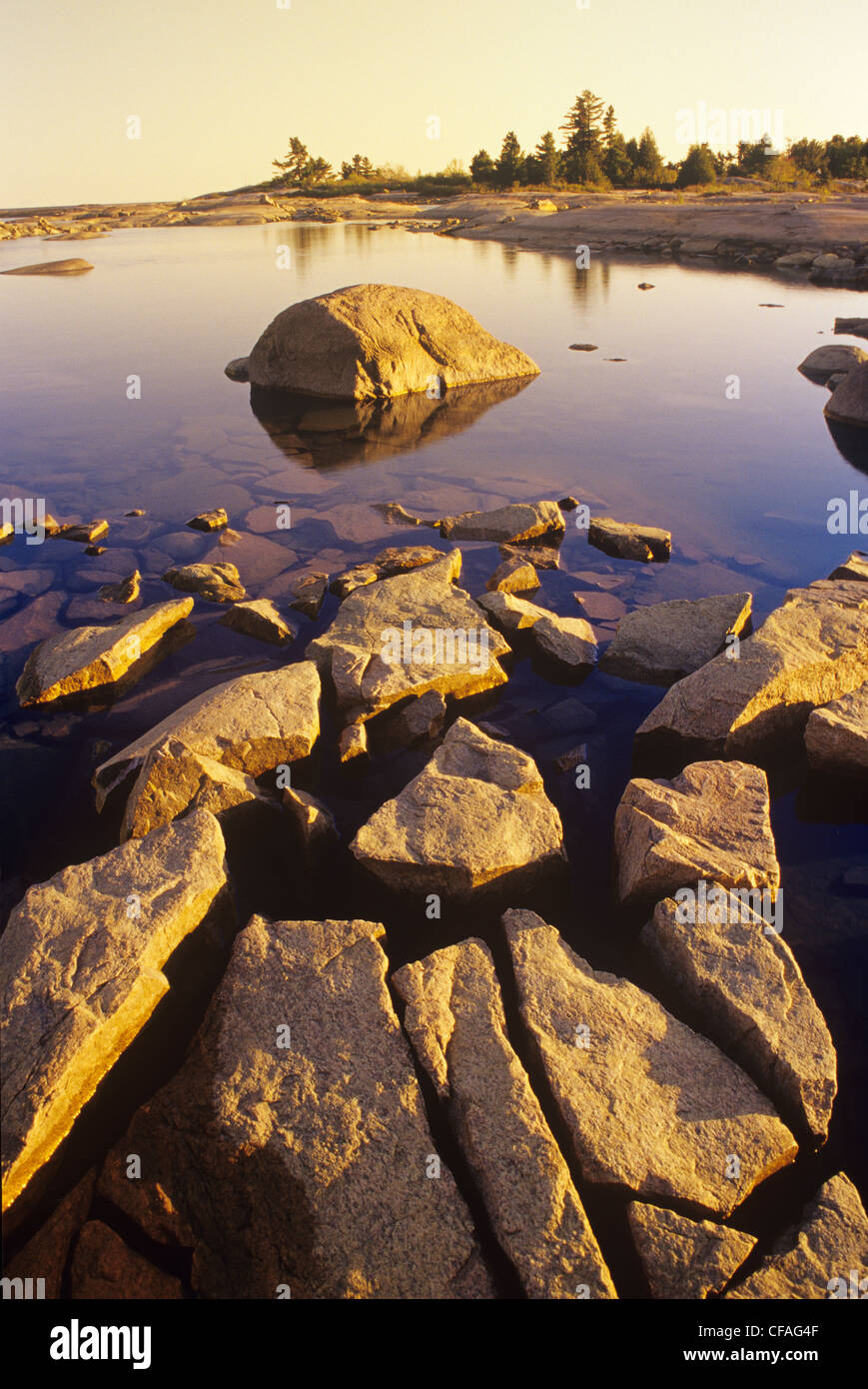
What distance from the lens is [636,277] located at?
76.8ft

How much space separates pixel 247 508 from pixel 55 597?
2.28 m

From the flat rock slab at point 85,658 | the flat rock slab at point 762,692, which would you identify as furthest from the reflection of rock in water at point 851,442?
the flat rock slab at point 85,658

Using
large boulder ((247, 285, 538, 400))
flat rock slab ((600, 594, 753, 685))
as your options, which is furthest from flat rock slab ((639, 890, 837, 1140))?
large boulder ((247, 285, 538, 400))

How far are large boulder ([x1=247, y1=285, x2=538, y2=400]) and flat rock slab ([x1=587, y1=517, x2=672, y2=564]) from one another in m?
5.18

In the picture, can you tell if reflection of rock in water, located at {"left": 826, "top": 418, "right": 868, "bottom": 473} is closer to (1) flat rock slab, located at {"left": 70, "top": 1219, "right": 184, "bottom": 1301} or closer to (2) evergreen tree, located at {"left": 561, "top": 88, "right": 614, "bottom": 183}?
(1) flat rock slab, located at {"left": 70, "top": 1219, "right": 184, "bottom": 1301}

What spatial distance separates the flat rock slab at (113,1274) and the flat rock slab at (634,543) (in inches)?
237

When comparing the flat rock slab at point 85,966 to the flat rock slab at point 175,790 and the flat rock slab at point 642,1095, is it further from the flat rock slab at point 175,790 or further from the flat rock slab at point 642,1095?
the flat rock slab at point 642,1095

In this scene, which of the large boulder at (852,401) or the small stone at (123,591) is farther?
the large boulder at (852,401)

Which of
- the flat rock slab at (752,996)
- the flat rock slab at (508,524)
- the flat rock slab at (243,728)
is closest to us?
the flat rock slab at (752,996)

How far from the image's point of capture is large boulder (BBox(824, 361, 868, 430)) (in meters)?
10.4

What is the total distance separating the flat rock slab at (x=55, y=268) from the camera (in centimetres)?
2619

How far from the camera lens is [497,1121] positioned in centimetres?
255

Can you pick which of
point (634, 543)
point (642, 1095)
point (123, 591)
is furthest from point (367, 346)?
point (642, 1095)
